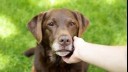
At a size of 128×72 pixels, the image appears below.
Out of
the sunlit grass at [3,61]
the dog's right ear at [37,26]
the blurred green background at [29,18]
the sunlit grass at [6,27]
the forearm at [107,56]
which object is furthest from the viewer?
the sunlit grass at [6,27]

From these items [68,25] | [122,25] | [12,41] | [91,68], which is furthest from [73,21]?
[122,25]

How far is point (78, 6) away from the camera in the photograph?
6527mm

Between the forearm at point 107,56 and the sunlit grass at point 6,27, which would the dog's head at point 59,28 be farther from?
the sunlit grass at point 6,27

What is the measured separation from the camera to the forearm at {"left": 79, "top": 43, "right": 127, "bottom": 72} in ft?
9.36

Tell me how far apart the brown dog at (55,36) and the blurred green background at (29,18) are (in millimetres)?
1004

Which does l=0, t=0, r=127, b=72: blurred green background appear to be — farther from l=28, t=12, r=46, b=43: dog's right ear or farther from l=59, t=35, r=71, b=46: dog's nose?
l=59, t=35, r=71, b=46: dog's nose

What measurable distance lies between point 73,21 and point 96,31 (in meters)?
1.85

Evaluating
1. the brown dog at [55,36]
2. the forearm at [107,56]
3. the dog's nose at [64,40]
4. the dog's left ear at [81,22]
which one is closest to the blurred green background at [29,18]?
the brown dog at [55,36]

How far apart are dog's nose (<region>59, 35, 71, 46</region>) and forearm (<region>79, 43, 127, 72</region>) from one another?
0.59 meters

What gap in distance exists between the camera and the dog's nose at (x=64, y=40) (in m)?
4.09

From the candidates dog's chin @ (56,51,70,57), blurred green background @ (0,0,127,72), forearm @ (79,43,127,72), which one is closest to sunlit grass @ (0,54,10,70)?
blurred green background @ (0,0,127,72)

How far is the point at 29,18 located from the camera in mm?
6262

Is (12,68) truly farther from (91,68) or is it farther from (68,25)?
(68,25)

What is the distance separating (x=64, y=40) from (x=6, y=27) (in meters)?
2.22
